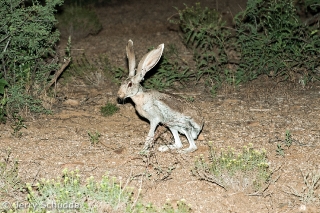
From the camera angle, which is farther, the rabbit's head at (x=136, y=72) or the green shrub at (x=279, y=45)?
the green shrub at (x=279, y=45)

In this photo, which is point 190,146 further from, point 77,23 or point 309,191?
point 77,23

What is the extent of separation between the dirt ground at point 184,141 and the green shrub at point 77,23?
1.75 metres

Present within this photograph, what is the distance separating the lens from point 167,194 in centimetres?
505

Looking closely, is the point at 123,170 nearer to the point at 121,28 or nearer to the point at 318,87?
the point at 318,87

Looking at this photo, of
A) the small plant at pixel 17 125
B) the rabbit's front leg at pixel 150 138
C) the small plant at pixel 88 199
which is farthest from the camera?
the small plant at pixel 17 125

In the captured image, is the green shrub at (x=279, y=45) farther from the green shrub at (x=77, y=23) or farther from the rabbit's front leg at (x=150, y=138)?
the green shrub at (x=77, y=23)

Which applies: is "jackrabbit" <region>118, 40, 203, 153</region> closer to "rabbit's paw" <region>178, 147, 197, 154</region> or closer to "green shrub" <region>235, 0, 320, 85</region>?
"rabbit's paw" <region>178, 147, 197, 154</region>

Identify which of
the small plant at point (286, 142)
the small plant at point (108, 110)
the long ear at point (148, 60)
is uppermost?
the long ear at point (148, 60)

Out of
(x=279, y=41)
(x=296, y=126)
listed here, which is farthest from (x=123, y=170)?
(x=279, y=41)

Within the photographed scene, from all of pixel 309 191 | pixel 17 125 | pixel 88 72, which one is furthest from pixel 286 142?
pixel 88 72

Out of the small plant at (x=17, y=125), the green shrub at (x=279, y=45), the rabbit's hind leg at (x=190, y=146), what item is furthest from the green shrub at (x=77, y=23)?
the rabbit's hind leg at (x=190, y=146)

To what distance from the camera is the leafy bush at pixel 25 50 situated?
6.68m

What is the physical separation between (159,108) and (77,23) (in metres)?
5.28

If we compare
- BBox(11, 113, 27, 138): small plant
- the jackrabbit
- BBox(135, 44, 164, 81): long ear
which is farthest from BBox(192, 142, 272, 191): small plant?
BBox(11, 113, 27, 138): small plant
